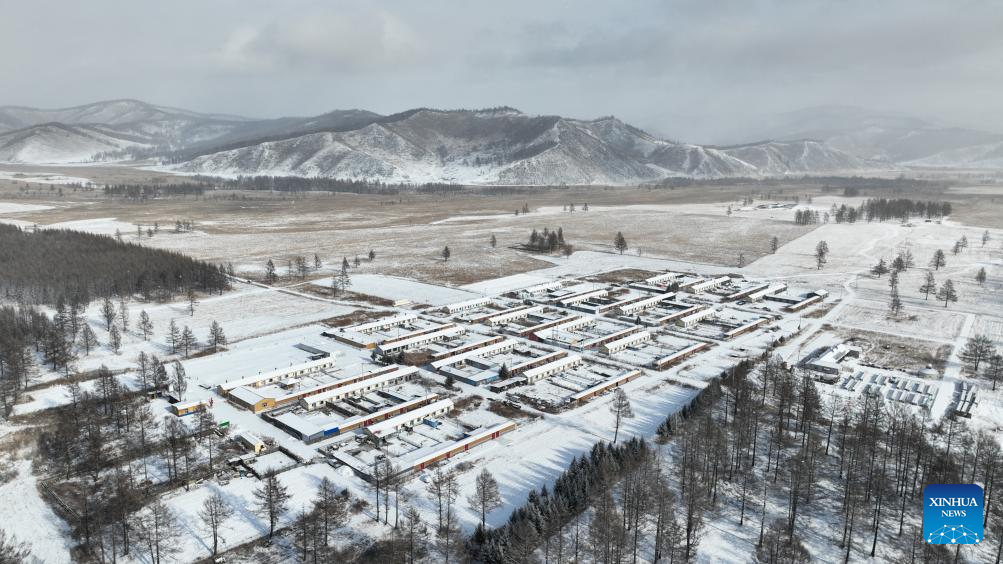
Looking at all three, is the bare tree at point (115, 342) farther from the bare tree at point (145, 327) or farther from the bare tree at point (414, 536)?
the bare tree at point (414, 536)

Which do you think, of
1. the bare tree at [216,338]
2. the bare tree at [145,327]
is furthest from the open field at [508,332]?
the bare tree at [216,338]

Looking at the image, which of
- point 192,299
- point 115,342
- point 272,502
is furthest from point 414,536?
point 192,299

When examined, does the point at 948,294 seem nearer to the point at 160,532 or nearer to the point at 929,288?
the point at 929,288

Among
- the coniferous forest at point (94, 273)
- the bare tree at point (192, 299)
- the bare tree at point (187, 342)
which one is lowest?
the bare tree at point (187, 342)


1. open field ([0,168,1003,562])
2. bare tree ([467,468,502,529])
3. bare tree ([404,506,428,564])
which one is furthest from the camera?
open field ([0,168,1003,562])

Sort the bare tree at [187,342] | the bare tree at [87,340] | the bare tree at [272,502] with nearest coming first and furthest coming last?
the bare tree at [272,502], the bare tree at [87,340], the bare tree at [187,342]

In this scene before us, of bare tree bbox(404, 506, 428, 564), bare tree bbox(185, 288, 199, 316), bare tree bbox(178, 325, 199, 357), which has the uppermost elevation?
bare tree bbox(185, 288, 199, 316)

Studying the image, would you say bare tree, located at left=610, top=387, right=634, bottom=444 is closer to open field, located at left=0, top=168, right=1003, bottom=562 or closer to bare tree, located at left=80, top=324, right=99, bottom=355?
open field, located at left=0, top=168, right=1003, bottom=562

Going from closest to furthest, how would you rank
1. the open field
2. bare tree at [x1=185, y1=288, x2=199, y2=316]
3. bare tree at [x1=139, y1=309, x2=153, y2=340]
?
the open field
bare tree at [x1=139, y1=309, x2=153, y2=340]
bare tree at [x1=185, y1=288, x2=199, y2=316]

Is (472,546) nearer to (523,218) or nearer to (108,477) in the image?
(108,477)

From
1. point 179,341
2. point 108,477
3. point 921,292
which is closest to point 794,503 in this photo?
point 108,477

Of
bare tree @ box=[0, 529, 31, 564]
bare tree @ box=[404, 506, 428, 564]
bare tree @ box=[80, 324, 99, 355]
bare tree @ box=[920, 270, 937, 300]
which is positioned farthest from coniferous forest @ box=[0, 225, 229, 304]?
bare tree @ box=[920, 270, 937, 300]
